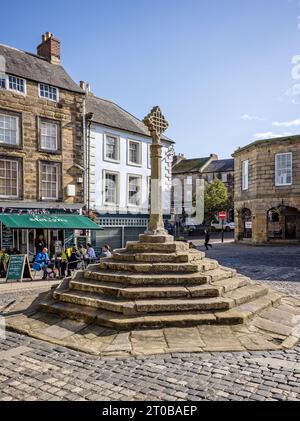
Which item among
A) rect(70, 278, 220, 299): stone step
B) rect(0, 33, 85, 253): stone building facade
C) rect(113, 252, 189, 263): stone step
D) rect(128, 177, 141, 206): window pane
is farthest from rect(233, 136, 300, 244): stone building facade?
rect(70, 278, 220, 299): stone step

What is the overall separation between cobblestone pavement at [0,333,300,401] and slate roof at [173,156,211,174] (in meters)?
52.9

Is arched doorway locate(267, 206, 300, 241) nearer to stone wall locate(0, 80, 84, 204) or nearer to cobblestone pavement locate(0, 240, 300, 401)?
stone wall locate(0, 80, 84, 204)

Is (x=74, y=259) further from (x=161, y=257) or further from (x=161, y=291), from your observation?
(x=161, y=291)

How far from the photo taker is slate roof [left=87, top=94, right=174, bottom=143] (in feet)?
70.4

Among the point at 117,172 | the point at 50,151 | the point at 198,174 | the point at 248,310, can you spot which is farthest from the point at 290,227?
the point at 198,174

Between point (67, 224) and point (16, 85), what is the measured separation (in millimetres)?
7441

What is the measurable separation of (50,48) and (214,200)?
29.9 meters

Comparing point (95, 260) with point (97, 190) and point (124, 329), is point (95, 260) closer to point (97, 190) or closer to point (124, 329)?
point (97, 190)

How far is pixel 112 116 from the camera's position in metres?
22.9

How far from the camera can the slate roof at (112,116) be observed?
70.4 feet

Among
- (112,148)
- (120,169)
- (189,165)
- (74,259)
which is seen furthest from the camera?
(189,165)

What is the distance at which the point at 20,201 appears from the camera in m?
16.6

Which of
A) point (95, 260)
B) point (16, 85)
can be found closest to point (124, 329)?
point (95, 260)

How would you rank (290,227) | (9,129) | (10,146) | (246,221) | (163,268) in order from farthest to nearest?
(246,221)
(290,227)
(9,129)
(10,146)
(163,268)
